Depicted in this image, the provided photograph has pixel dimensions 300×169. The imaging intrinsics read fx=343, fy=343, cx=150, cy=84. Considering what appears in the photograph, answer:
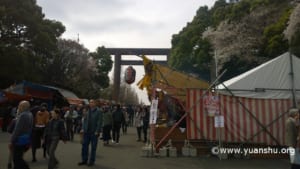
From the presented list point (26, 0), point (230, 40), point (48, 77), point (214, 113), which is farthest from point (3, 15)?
point (214, 113)

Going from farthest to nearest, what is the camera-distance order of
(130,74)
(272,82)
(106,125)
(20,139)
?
1. (130,74)
2. (106,125)
3. (272,82)
4. (20,139)

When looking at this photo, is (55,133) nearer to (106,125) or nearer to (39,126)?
(39,126)

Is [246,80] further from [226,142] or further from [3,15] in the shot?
[3,15]

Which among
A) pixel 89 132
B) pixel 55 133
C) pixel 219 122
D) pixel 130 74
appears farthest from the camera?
pixel 130 74

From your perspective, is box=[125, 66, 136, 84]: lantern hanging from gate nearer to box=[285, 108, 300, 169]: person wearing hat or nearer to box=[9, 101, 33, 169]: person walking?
box=[9, 101, 33, 169]: person walking

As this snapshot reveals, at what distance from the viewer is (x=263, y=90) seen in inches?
497

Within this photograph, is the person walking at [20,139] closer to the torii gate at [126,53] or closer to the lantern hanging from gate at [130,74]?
the lantern hanging from gate at [130,74]

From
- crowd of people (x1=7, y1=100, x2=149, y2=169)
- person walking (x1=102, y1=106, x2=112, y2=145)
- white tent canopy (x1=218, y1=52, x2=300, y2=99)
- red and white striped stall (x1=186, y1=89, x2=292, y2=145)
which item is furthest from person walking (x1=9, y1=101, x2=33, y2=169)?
person walking (x1=102, y1=106, x2=112, y2=145)

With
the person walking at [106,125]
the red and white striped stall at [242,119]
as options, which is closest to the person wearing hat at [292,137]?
the red and white striped stall at [242,119]

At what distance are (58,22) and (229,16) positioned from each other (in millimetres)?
18559

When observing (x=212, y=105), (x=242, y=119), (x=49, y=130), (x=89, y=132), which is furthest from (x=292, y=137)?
(x=49, y=130)

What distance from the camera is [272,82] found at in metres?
12.8

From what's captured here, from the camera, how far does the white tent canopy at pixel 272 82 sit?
41.2ft

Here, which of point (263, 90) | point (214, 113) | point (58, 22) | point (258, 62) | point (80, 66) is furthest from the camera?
point (80, 66)
